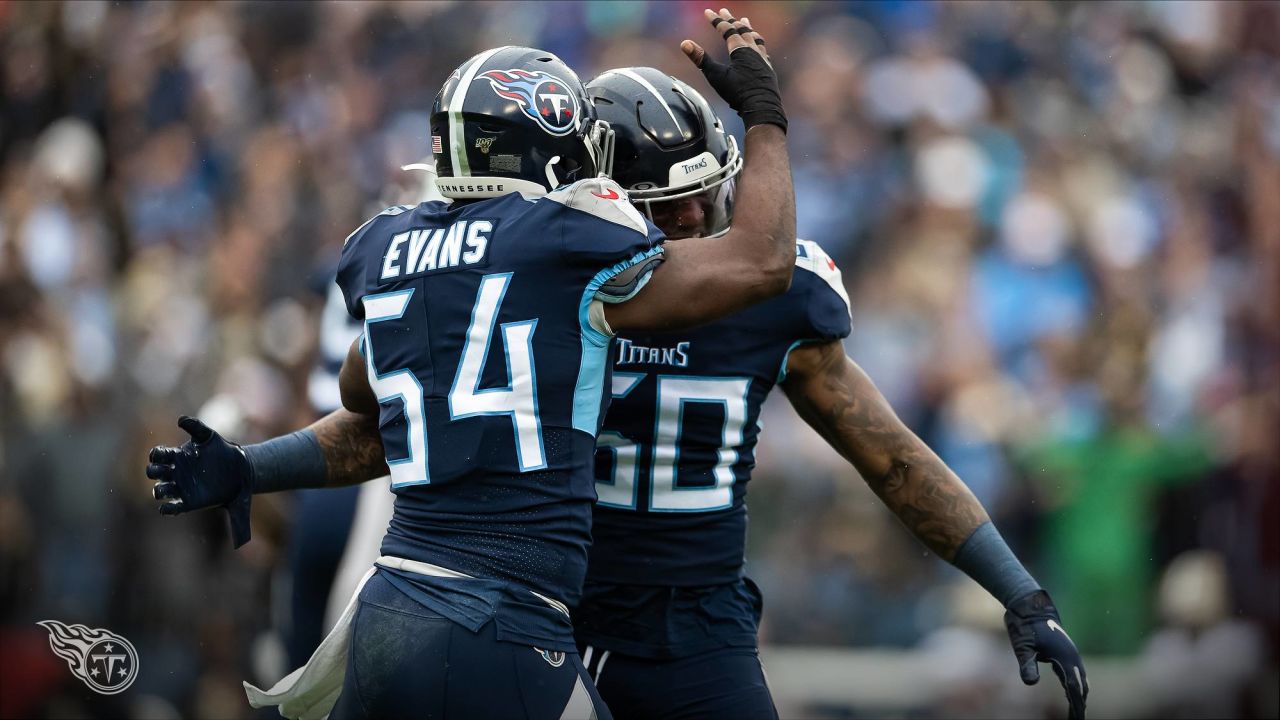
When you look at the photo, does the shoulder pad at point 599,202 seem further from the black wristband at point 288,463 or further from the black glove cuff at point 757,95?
the black wristband at point 288,463

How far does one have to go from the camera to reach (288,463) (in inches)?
147

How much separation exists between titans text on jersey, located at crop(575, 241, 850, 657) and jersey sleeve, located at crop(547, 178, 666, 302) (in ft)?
1.94

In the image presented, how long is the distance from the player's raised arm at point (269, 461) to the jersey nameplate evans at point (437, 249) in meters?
0.46

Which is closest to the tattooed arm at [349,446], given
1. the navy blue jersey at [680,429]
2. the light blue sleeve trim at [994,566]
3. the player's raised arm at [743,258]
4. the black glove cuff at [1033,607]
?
the navy blue jersey at [680,429]

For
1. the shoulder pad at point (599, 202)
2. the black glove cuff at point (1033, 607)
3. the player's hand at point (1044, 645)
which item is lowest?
the player's hand at point (1044, 645)

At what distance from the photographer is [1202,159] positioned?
28.0 ft

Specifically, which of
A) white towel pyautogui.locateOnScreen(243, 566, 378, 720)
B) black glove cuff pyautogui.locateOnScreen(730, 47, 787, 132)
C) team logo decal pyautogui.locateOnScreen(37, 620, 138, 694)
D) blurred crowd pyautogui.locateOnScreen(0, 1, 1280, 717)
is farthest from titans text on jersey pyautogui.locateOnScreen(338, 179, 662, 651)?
blurred crowd pyautogui.locateOnScreen(0, 1, 1280, 717)

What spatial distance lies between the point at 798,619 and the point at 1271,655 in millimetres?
2181

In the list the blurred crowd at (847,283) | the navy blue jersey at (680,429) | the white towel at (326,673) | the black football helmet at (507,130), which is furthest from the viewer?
the blurred crowd at (847,283)

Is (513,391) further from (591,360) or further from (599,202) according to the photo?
(599,202)

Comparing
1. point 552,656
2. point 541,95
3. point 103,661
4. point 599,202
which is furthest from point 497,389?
point 103,661

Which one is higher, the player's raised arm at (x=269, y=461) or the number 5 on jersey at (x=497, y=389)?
the number 5 on jersey at (x=497, y=389)

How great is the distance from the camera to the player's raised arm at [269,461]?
3504 mm

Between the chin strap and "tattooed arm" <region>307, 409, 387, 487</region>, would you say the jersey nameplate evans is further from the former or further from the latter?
"tattooed arm" <region>307, 409, 387, 487</region>
